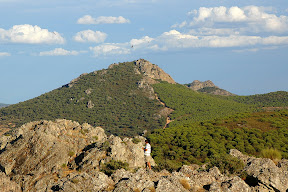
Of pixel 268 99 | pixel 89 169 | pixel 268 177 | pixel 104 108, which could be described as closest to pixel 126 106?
pixel 104 108

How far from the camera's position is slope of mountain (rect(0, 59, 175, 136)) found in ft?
515

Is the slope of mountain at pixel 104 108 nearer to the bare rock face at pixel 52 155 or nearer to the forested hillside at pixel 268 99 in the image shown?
the forested hillside at pixel 268 99

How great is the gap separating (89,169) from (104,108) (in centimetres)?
14457

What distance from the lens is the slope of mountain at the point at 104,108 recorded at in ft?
515

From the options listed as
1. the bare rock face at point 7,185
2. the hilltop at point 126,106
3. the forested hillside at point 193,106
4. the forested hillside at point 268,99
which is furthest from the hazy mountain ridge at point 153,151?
the forested hillside at point 268,99

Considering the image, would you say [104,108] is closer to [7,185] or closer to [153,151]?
[153,151]

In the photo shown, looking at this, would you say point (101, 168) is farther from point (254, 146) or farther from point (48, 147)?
point (254, 146)

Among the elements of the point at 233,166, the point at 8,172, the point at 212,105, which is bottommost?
the point at 212,105

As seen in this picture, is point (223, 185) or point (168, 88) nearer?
point (223, 185)

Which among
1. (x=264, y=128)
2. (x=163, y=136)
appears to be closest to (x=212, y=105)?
(x=264, y=128)

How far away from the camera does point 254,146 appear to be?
204 ft

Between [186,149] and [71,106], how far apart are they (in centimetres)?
13016

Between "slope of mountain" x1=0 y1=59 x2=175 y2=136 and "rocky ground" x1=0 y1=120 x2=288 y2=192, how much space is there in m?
100

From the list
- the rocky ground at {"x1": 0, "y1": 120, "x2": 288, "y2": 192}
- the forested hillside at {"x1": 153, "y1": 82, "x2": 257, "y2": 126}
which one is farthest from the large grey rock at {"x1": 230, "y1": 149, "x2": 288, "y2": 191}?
the forested hillside at {"x1": 153, "y1": 82, "x2": 257, "y2": 126}
